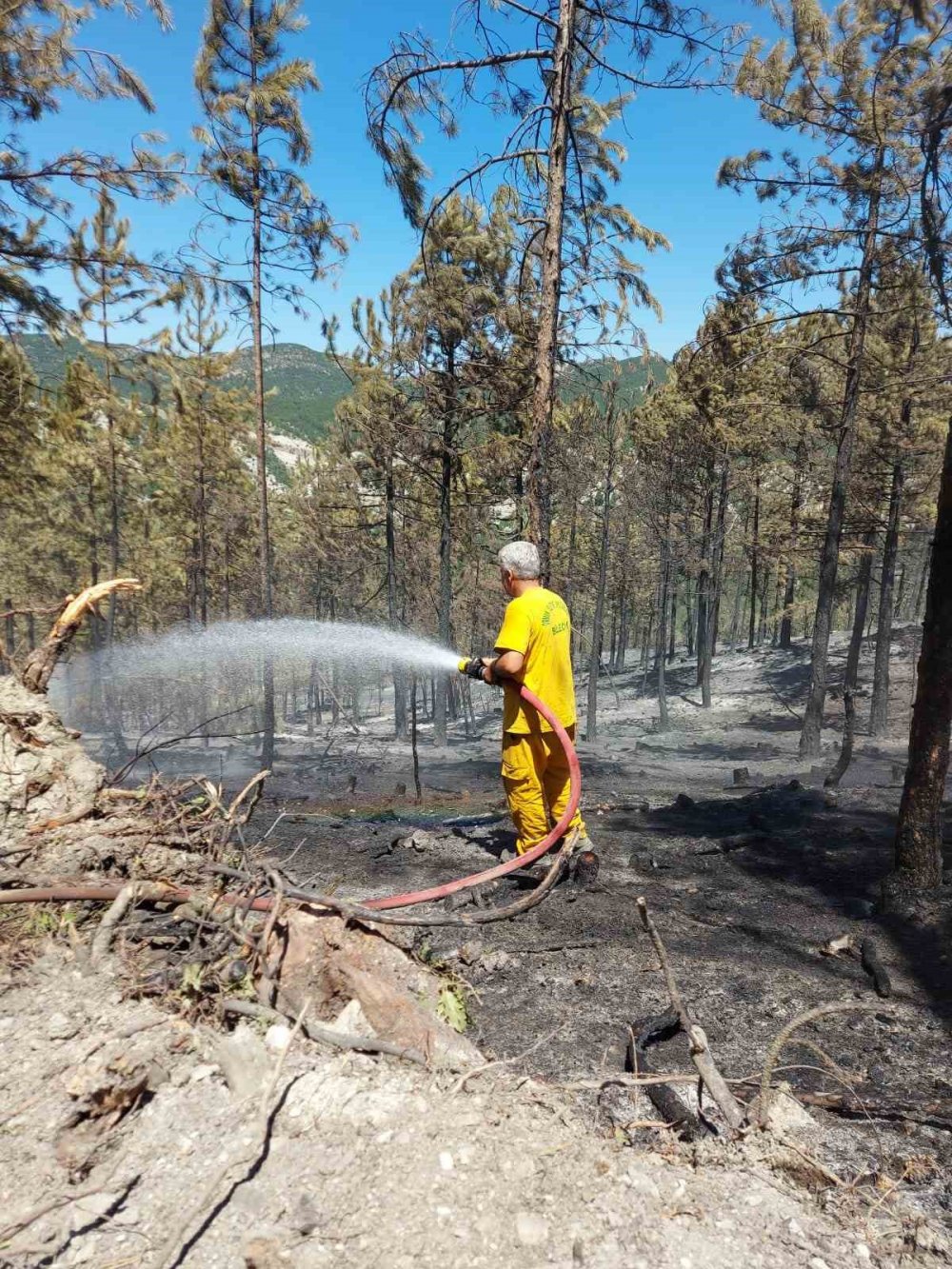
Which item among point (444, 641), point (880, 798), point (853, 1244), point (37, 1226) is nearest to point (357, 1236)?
point (37, 1226)

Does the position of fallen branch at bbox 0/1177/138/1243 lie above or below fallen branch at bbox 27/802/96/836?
below

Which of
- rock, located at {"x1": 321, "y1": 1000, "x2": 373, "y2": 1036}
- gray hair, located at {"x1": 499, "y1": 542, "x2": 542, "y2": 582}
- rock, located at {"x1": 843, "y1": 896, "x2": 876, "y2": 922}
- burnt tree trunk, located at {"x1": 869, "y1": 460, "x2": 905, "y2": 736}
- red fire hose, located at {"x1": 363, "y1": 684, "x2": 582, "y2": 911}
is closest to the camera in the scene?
rock, located at {"x1": 321, "y1": 1000, "x2": 373, "y2": 1036}

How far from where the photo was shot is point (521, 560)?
4527mm

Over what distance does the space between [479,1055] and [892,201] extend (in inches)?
488

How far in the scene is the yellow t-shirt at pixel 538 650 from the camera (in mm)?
4375

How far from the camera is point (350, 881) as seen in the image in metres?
4.75

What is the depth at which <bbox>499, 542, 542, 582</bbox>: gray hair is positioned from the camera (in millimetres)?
4520

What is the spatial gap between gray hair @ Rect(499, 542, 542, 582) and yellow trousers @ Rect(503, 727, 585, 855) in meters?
A: 1.12

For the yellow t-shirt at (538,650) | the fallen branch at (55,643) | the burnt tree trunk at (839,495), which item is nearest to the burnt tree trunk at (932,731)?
the yellow t-shirt at (538,650)

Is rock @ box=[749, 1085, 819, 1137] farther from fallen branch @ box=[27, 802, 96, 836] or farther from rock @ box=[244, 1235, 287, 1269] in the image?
fallen branch @ box=[27, 802, 96, 836]

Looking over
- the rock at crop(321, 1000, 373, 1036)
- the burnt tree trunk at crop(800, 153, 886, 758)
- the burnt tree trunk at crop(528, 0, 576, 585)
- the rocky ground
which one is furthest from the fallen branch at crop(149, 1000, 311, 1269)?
the burnt tree trunk at crop(800, 153, 886, 758)

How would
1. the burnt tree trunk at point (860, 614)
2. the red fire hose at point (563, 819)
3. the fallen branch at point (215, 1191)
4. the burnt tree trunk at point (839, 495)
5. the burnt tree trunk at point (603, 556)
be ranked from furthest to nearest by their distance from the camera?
the burnt tree trunk at point (603, 556)
the burnt tree trunk at point (860, 614)
the burnt tree trunk at point (839, 495)
the red fire hose at point (563, 819)
the fallen branch at point (215, 1191)

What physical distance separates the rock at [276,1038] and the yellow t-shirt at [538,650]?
247cm

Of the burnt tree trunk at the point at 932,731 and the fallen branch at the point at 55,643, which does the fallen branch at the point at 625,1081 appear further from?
the fallen branch at the point at 55,643
